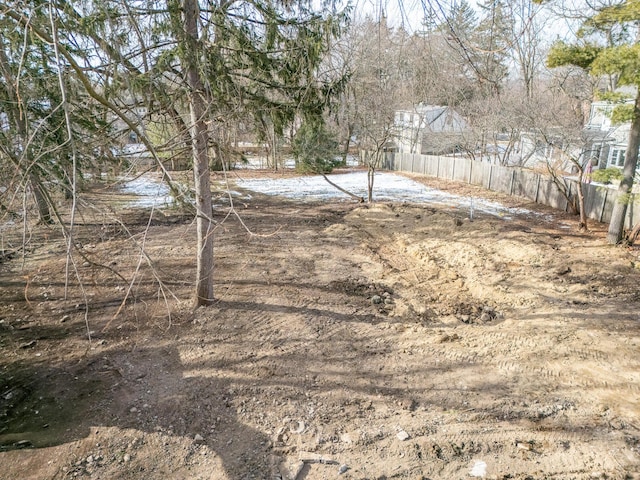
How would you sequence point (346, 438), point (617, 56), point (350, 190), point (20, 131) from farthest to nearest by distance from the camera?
point (350, 190) < point (617, 56) < point (20, 131) < point (346, 438)

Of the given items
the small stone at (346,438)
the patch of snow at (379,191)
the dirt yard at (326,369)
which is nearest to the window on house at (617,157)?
the patch of snow at (379,191)

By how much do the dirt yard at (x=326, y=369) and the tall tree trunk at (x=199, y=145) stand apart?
1.42ft

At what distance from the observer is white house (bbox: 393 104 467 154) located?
25253 millimetres

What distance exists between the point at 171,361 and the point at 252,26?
4.69 metres

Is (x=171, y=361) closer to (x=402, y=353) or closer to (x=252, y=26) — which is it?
(x=402, y=353)

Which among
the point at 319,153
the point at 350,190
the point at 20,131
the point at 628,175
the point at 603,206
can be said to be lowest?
the point at 350,190

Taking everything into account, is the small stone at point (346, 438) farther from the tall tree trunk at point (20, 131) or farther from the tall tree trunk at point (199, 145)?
the tall tree trunk at point (20, 131)

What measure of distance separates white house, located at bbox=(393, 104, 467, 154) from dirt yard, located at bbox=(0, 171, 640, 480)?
1549 cm

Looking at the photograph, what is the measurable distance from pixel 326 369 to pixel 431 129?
1061 inches

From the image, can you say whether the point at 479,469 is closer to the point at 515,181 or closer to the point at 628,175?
the point at 628,175

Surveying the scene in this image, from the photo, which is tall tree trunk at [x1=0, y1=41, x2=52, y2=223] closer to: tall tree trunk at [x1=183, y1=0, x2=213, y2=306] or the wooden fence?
tall tree trunk at [x1=183, y1=0, x2=213, y2=306]

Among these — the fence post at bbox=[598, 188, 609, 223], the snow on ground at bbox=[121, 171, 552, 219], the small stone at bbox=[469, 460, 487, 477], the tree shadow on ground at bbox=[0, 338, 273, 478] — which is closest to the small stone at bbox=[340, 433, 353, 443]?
the tree shadow on ground at bbox=[0, 338, 273, 478]

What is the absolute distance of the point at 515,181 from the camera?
18.7 metres

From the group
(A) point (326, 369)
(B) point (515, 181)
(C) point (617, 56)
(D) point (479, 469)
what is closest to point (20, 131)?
(A) point (326, 369)
